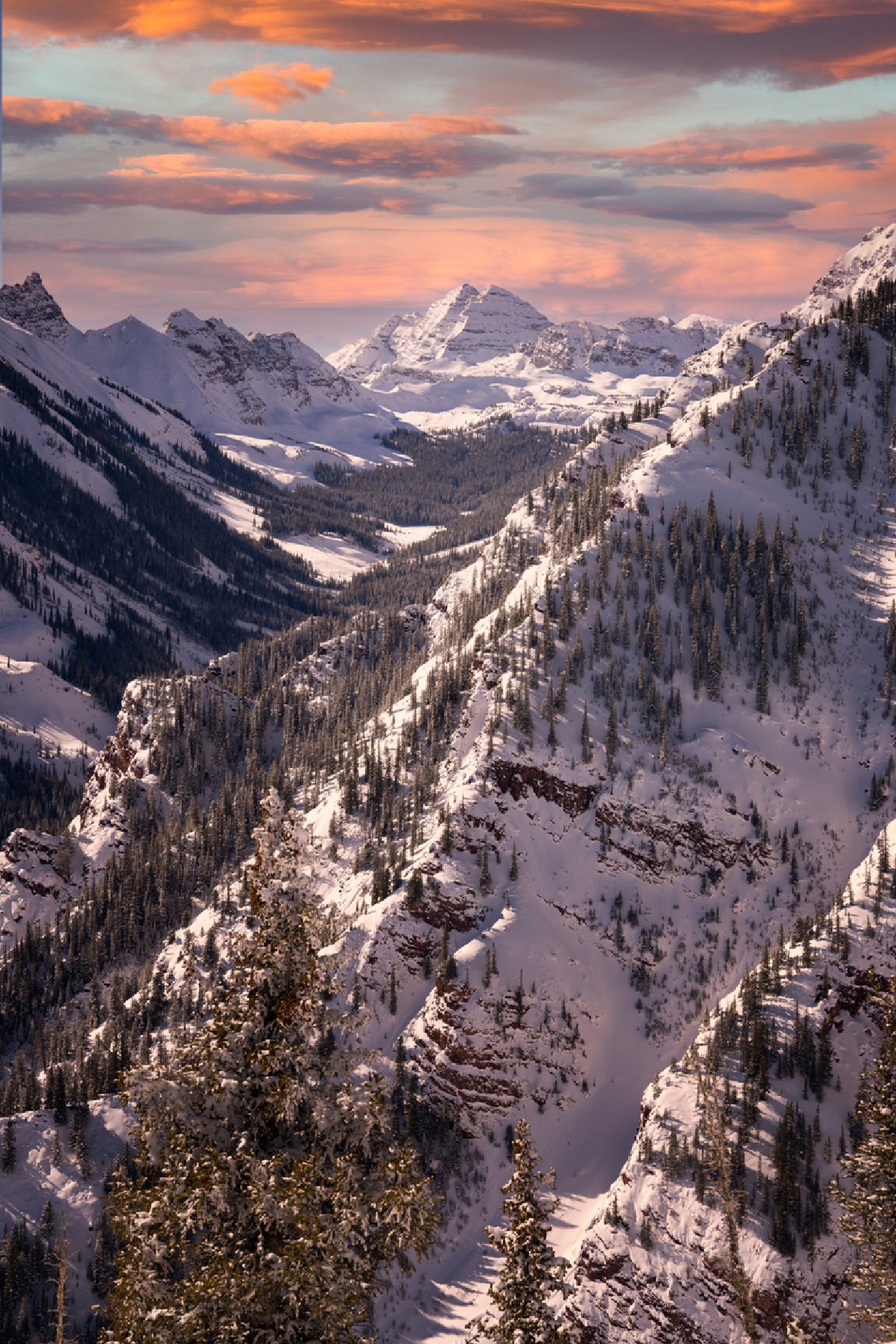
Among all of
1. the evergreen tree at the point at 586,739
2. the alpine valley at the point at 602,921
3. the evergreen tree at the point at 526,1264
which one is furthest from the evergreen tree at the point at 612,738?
the evergreen tree at the point at 526,1264

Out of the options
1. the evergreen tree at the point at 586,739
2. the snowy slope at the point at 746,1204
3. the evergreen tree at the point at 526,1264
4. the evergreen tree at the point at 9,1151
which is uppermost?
the evergreen tree at the point at 526,1264

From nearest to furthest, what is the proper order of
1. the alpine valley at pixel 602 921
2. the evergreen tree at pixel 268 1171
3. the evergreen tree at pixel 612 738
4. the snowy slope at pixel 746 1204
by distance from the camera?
the evergreen tree at pixel 268 1171, the snowy slope at pixel 746 1204, the alpine valley at pixel 602 921, the evergreen tree at pixel 612 738

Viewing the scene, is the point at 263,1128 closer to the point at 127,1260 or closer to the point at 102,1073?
the point at 127,1260

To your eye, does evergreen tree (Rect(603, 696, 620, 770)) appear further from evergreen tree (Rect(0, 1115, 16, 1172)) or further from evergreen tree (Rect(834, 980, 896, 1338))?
evergreen tree (Rect(834, 980, 896, 1338))

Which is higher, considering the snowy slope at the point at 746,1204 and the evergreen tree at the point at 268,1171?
the evergreen tree at the point at 268,1171

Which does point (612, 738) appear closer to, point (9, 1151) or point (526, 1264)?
point (9, 1151)

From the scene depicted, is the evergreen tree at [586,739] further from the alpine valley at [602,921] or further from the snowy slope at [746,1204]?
the snowy slope at [746,1204]
